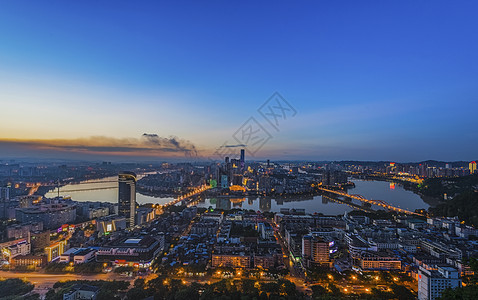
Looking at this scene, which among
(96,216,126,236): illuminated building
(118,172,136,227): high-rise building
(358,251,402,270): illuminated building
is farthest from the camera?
(118,172,136,227): high-rise building

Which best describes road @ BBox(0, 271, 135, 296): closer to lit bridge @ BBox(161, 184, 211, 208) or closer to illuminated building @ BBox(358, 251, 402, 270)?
illuminated building @ BBox(358, 251, 402, 270)

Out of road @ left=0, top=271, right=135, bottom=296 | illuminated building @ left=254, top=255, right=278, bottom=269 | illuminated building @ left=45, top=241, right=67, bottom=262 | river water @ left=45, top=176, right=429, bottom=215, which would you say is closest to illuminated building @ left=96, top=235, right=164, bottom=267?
road @ left=0, top=271, right=135, bottom=296

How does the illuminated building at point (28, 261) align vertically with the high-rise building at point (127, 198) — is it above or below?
below

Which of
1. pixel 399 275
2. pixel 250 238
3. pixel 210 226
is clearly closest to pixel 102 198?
pixel 210 226

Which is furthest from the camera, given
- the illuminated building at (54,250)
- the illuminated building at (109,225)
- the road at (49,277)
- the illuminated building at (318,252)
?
the illuminated building at (109,225)

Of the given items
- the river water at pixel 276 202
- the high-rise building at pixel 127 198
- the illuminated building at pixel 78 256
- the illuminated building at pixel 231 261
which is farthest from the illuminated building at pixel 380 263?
the high-rise building at pixel 127 198

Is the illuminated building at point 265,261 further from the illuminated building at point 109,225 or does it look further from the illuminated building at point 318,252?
the illuminated building at point 109,225
